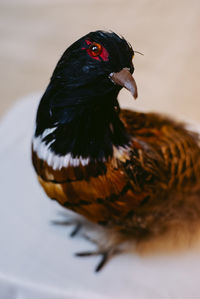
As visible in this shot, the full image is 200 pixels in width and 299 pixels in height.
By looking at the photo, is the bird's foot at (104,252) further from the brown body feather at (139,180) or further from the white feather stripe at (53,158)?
the white feather stripe at (53,158)

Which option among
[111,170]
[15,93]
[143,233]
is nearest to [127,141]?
[111,170]

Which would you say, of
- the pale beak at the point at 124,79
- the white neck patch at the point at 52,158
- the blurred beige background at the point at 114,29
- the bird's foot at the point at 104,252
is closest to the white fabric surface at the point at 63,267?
the bird's foot at the point at 104,252

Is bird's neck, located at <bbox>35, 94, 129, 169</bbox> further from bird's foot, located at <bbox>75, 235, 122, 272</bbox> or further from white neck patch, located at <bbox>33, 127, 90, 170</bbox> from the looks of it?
bird's foot, located at <bbox>75, 235, 122, 272</bbox>

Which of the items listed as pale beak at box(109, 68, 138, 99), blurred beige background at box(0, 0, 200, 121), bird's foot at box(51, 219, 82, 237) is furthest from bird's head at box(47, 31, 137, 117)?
blurred beige background at box(0, 0, 200, 121)

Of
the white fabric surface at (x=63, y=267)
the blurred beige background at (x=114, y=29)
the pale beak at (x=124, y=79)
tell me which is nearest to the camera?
the pale beak at (x=124, y=79)

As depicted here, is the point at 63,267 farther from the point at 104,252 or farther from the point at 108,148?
the point at 108,148

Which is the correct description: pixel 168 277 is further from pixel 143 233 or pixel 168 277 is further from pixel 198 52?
pixel 198 52

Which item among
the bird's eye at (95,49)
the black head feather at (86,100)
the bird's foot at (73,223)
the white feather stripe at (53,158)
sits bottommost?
the bird's foot at (73,223)
